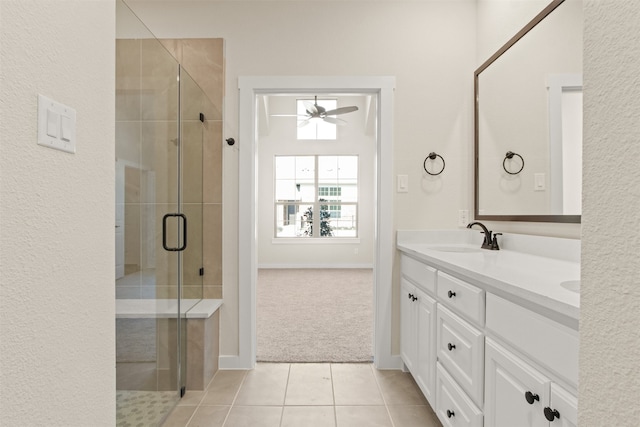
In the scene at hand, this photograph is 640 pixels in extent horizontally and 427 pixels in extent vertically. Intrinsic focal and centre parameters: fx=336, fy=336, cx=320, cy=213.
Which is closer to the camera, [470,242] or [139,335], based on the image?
[139,335]

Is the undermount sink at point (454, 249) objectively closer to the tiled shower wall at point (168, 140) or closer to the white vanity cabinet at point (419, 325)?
the white vanity cabinet at point (419, 325)

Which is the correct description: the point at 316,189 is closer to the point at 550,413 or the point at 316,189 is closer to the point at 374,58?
the point at 374,58

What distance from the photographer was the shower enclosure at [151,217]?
1.48 metres

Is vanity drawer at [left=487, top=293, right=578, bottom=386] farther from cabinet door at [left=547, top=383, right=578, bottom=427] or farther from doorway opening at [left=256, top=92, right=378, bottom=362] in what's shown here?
doorway opening at [left=256, top=92, right=378, bottom=362]

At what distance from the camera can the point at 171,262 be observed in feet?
6.33

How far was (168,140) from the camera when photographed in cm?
187

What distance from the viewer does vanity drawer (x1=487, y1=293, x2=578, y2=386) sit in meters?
0.84

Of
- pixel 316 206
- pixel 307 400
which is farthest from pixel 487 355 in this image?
pixel 316 206
